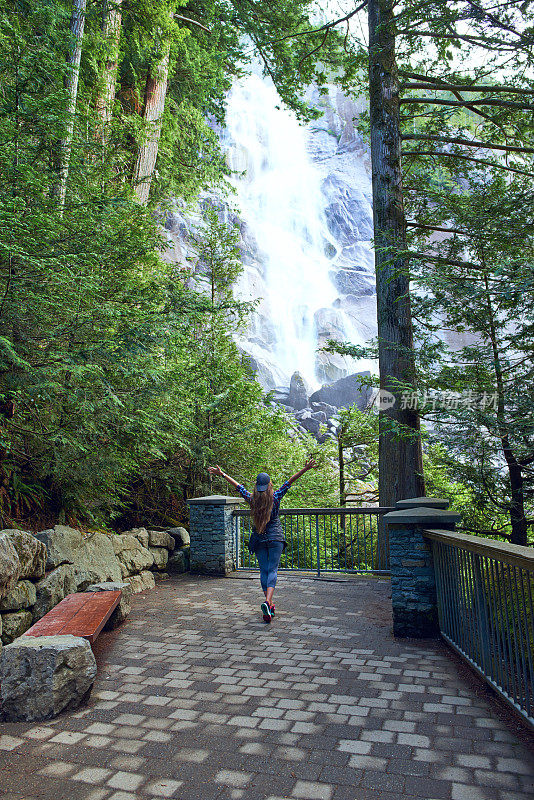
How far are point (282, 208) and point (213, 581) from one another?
62904mm

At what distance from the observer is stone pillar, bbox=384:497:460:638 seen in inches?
199

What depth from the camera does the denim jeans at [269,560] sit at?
234 inches

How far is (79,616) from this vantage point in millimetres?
4477

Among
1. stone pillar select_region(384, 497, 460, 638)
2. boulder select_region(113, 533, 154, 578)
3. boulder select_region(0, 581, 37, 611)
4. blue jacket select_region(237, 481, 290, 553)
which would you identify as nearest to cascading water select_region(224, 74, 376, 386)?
boulder select_region(113, 533, 154, 578)

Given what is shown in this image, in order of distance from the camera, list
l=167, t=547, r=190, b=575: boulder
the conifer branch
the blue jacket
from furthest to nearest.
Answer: l=167, t=547, r=190, b=575: boulder < the conifer branch < the blue jacket

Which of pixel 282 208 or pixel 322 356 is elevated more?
pixel 282 208

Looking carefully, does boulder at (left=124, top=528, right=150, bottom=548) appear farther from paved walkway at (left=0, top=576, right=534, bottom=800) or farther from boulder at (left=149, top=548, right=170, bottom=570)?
paved walkway at (left=0, top=576, right=534, bottom=800)

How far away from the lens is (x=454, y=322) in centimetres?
736

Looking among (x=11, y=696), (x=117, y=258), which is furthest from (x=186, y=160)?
(x=11, y=696)

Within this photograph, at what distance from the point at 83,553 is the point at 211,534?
9.59 ft

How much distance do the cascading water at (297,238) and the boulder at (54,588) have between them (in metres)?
39.1

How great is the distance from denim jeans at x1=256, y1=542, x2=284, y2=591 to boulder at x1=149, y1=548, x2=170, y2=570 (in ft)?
9.73

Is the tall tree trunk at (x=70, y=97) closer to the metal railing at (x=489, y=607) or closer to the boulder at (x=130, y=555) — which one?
the boulder at (x=130, y=555)

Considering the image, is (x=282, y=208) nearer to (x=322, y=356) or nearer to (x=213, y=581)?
(x=322, y=356)
